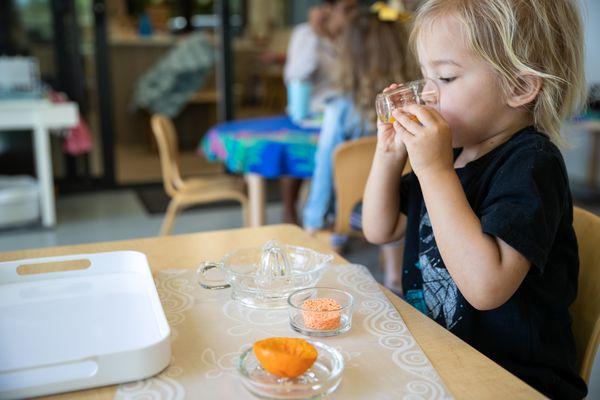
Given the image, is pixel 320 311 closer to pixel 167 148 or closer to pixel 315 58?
pixel 167 148

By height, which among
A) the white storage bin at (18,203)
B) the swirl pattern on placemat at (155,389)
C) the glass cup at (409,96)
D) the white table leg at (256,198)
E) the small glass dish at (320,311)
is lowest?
the white storage bin at (18,203)

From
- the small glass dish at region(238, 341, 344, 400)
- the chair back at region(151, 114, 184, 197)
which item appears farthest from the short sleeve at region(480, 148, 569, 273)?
the chair back at region(151, 114, 184, 197)

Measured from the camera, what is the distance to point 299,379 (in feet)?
2.12

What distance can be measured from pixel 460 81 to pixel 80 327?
0.62m

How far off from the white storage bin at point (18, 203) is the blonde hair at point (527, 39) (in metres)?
3.01

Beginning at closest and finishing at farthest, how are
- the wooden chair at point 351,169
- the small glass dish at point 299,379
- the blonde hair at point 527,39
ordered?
the small glass dish at point 299,379 → the blonde hair at point 527,39 → the wooden chair at point 351,169

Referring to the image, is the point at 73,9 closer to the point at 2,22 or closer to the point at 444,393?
the point at 2,22

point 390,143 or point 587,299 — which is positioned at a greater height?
point 390,143

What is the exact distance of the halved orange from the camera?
638 millimetres

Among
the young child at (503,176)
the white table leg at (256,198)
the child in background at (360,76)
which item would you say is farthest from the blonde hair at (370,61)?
the young child at (503,176)

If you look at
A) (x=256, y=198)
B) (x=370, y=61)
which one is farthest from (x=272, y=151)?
(x=370, y=61)

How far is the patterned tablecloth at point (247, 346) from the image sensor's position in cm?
63

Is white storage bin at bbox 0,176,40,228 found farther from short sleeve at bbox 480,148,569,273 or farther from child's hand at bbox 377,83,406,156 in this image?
short sleeve at bbox 480,148,569,273

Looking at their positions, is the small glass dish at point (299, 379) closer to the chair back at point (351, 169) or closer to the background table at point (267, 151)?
the chair back at point (351, 169)
